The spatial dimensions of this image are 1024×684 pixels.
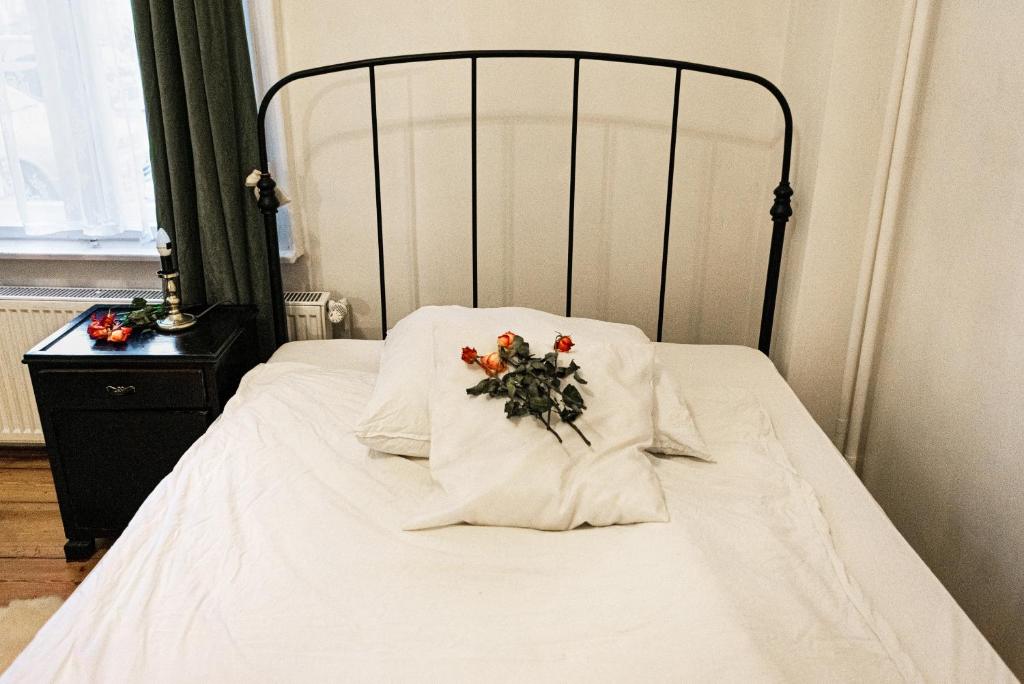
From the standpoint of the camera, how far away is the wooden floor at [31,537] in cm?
211

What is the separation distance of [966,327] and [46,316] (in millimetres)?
2487

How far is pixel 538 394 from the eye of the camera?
1.64m

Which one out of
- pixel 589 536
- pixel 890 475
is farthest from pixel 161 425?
pixel 890 475

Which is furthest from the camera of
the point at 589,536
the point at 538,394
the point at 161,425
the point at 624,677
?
the point at 161,425

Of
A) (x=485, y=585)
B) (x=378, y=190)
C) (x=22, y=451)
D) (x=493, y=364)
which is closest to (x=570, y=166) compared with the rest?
(x=378, y=190)

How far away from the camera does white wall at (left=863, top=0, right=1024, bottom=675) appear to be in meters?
1.62

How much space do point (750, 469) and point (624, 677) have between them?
2.30 ft

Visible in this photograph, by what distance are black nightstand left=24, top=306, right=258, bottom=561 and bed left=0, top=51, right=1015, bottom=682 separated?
284 mm

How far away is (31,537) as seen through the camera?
2.30 metres

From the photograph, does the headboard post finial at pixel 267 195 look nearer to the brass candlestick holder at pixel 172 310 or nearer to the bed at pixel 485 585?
the brass candlestick holder at pixel 172 310

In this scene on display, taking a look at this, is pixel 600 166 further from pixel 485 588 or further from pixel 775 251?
pixel 485 588

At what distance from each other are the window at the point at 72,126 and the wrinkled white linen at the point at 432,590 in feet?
3.65

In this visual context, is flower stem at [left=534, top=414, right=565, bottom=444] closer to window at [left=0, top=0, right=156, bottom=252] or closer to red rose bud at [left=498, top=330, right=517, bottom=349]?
red rose bud at [left=498, top=330, right=517, bottom=349]

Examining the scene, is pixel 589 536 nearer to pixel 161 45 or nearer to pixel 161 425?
pixel 161 425
